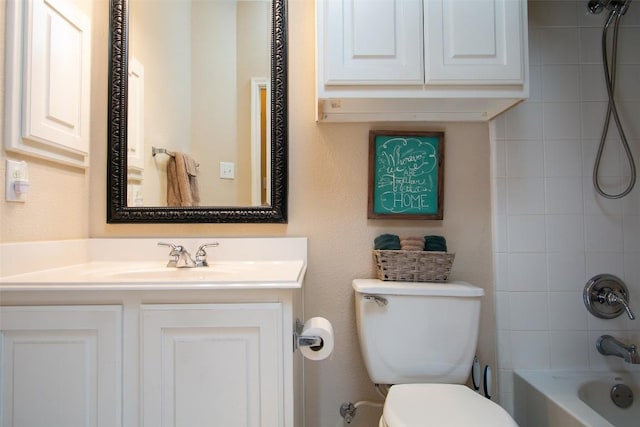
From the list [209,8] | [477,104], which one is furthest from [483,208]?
Answer: [209,8]

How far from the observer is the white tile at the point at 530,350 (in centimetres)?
134

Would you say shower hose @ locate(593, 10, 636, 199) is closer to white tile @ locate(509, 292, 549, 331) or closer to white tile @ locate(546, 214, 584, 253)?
white tile @ locate(546, 214, 584, 253)

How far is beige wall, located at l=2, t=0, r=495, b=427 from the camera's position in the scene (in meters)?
1.34

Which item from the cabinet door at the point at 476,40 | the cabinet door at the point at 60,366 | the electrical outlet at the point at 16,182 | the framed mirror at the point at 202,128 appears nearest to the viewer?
the cabinet door at the point at 60,366

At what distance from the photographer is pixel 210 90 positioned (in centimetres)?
132

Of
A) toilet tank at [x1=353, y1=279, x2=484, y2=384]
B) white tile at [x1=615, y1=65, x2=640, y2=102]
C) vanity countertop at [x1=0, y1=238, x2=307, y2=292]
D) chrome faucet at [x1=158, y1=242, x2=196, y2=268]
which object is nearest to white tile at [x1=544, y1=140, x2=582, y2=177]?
white tile at [x1=615, y1=65, x2=640, y2=102]

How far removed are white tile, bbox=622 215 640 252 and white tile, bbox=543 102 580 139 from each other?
1.33 ft

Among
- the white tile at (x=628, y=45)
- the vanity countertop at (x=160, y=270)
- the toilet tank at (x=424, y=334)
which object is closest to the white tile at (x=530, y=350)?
the toilet tank at (x=424, y=334)

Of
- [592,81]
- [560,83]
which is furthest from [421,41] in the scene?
[592,81]

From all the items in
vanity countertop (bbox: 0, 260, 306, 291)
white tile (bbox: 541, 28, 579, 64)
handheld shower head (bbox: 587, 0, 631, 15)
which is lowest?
vanity countertop (bbox: 0, 260, 306, 291)

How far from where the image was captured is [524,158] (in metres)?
1.37

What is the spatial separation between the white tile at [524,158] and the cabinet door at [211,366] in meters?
1.12

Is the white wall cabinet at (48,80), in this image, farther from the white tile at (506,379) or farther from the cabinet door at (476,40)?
the white tile at (506,379)

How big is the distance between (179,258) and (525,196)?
1336 millimetres
